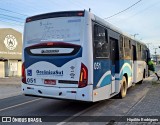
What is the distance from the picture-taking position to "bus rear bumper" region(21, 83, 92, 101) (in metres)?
7.93

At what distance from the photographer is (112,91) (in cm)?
1021

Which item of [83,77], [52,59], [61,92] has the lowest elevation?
[61,92]

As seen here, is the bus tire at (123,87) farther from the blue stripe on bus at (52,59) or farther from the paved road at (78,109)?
the blue stripe on bus at (52,59)

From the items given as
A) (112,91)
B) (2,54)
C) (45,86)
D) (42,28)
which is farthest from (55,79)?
(2,54)

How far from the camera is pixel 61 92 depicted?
8219mm

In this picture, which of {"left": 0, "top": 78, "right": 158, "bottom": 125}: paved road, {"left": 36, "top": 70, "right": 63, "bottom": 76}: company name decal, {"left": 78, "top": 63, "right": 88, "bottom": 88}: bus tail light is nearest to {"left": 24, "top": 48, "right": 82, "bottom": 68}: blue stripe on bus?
{"left": 36, "top": 70, "right": 63, "bottom": 76}: company name decal

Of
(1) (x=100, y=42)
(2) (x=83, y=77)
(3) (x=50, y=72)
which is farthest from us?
(1) (x=100, y=42)

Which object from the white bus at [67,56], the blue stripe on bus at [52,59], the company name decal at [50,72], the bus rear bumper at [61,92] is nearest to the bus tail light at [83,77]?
the white bus at [67,56]

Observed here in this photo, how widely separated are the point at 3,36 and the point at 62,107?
31683 millimetres

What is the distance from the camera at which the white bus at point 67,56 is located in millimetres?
8016

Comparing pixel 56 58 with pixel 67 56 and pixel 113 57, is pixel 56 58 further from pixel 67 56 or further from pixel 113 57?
pixel 113 57

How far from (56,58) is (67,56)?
1.37 feet

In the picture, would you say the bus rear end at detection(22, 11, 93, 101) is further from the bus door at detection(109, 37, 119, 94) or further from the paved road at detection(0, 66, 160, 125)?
the bus door at detection(109, 37, 119, 94)

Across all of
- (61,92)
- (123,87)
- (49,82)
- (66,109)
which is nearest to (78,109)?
(66,109)
